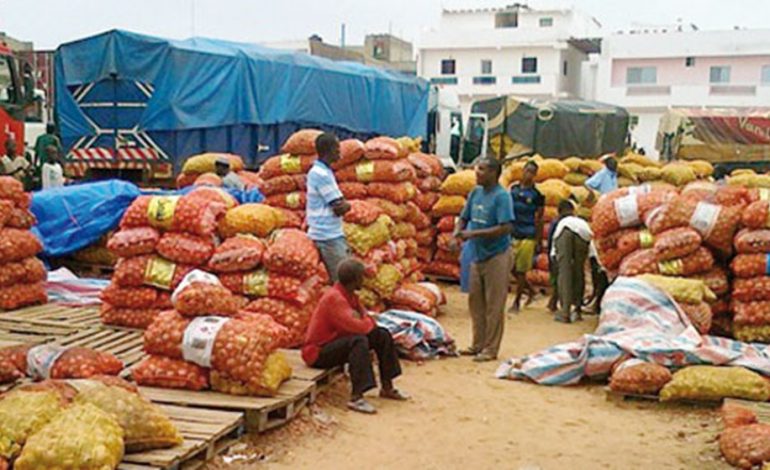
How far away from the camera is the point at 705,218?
7.61 meters

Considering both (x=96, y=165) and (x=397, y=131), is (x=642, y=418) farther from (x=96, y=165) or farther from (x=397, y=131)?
(x=397, y=131)

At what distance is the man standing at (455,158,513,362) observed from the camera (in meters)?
7.08

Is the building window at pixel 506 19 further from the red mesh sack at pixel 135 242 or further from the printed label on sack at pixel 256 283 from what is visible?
the printed label on sack at pixel 256 283

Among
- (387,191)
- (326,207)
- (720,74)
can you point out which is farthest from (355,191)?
(720,74)

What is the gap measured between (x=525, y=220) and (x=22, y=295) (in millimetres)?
5448

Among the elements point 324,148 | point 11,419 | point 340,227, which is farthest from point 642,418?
point 11,419

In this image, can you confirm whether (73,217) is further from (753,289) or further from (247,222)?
(753,289)

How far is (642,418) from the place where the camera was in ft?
19.1

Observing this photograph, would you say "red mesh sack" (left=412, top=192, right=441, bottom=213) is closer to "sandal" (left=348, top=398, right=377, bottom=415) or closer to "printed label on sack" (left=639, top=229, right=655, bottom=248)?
"printed label on sack" (left=639, top=229, right=655, bottom=248)

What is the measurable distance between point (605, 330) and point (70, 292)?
5.10 metres

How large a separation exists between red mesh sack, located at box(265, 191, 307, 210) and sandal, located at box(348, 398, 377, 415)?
10.4 feet

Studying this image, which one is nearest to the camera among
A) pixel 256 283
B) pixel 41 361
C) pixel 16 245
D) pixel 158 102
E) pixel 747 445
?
pixel 747 445

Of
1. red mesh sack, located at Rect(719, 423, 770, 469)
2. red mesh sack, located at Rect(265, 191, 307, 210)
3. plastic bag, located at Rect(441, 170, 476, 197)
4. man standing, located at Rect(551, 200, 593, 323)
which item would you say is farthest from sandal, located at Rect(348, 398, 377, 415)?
plastic bag, located at Rect(441, 170, 476, 197)

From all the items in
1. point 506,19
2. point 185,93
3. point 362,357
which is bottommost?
point 362,357
